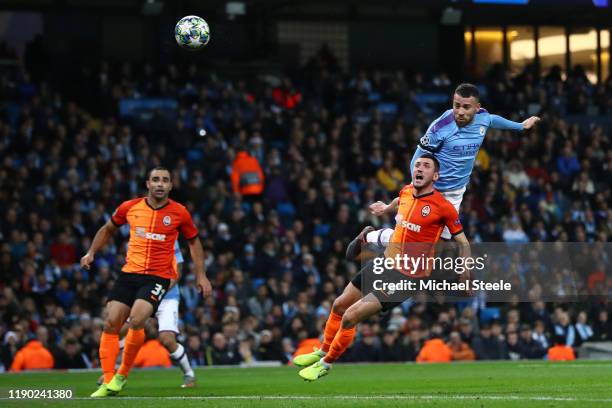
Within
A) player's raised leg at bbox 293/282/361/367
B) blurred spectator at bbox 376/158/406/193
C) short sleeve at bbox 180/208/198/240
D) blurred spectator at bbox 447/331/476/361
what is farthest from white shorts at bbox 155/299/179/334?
blurred spectator at bbox 376/158/406/193

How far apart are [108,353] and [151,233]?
137cm

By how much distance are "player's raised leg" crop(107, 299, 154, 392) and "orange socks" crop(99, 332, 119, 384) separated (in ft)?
0.27

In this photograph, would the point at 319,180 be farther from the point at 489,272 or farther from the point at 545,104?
the point at 545,104

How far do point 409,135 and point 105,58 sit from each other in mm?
8613

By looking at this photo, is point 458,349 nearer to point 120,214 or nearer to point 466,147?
point 120,214

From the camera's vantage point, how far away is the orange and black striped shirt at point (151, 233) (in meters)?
14.2

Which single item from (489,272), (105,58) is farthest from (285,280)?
(105,58)

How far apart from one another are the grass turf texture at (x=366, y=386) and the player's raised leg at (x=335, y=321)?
383mm

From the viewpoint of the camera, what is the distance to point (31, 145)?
1016 inches

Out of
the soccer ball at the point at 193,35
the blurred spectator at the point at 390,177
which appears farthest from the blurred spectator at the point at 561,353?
the soccer ball at the point at 193,35

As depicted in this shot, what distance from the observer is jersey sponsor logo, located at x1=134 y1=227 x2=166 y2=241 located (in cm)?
1418

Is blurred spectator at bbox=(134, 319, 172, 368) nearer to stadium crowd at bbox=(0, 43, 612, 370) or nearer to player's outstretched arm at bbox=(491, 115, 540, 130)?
stadium crowd at bbox=(0, 43, 612, 370)

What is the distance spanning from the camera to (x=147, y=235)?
14172 millimetres
